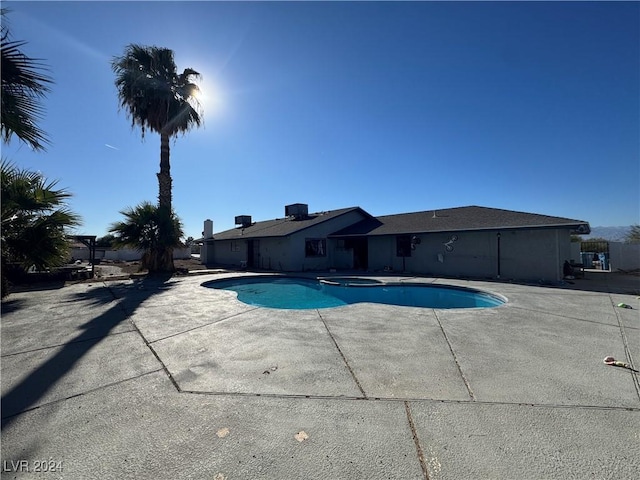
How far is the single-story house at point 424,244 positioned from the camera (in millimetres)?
12773

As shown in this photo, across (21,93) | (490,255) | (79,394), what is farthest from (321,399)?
(490,255)

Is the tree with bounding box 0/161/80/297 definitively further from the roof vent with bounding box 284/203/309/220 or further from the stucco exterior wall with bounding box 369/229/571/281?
the roof vent with bounding box 284/203/309/220

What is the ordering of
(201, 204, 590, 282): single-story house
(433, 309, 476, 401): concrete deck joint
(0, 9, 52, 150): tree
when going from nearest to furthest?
(433, 309, 476, 401): concrete deck joint < (0, 9, 52, 150): tree < (201, 204, 590, 282): single-story house

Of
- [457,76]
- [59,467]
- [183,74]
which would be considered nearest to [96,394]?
[59,467]

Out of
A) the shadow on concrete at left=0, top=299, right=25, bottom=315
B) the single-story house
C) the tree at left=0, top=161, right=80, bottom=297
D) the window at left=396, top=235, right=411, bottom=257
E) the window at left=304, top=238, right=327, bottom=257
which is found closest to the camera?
the shadow on concrete at left=0, top=299, right=25, bottom=315

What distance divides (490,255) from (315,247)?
33.9 ft

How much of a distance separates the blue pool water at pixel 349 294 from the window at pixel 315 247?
4.64 m

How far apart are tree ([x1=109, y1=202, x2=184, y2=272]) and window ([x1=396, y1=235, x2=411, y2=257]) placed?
12929 mm

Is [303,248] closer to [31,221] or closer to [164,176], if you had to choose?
[164,176]

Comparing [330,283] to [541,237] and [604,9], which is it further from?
[604,9]

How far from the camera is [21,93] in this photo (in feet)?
17.8

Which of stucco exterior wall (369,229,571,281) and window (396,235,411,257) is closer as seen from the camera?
stucco exterior wall (369,229,571,281)

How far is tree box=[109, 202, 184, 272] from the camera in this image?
15523mm

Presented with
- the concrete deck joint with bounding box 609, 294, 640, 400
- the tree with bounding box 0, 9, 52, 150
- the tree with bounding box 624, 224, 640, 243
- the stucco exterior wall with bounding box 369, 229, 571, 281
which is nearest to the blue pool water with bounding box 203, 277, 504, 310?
the concrete deck joint with bounding box 609, 294, 640, 400
